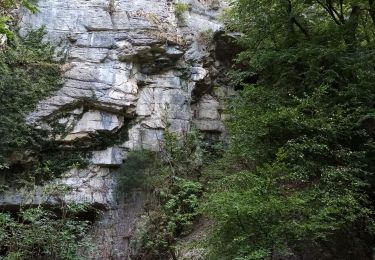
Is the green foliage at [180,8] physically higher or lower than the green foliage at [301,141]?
higher

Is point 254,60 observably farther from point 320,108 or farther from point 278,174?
point 278,174

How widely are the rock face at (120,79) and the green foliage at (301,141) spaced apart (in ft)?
10.0

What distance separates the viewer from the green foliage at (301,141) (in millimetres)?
5899

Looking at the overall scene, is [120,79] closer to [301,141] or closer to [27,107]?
[27,107]

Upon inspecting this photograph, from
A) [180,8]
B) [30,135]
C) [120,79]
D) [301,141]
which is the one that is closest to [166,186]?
[120,79]

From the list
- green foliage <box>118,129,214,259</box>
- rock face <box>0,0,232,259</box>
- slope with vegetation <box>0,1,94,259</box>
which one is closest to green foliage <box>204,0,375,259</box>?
green foliage <box>118,129,214,259</box>

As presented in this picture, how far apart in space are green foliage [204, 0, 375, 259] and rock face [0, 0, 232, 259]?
306 centimetres

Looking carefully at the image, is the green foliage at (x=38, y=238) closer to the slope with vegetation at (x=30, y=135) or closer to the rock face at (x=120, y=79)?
the slope with vegetation at (x=30, y=135)

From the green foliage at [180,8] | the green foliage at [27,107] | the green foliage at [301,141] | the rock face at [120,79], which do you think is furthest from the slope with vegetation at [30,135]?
the green foliage at [180,8]

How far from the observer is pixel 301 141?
22.7ft

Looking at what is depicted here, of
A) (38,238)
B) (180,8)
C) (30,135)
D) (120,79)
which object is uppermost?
(180,8)

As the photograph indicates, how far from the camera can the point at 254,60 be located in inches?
354

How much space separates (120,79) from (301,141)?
20.6 ft

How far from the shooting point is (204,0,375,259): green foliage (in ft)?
19.4
